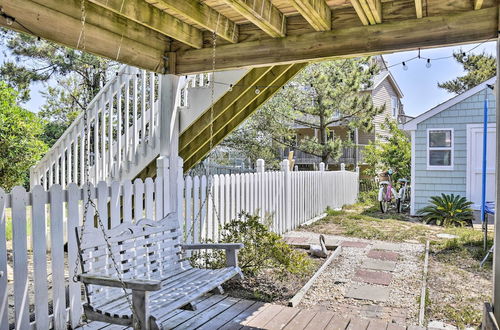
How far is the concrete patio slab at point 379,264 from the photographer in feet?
16.8

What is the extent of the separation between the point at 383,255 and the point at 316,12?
3.94m

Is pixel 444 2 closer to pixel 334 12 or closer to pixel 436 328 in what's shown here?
pixel 334 12

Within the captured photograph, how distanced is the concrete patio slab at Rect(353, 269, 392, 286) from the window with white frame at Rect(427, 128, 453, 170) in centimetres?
605

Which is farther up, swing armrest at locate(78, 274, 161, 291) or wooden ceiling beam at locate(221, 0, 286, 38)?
wooden ceiling beam at locate(221, 0, 286, 38)

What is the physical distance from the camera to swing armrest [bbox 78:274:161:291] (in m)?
2.16

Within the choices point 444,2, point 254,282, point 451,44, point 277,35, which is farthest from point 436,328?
point 277,35

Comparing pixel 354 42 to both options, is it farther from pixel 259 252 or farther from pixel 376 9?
pixel 259 252

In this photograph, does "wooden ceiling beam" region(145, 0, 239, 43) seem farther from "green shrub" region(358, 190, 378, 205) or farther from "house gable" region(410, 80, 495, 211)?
"green shrub" region(358, 190, 378, 205)

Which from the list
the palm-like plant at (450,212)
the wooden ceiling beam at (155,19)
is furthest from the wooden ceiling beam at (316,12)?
the palm-like plant at (450,212)

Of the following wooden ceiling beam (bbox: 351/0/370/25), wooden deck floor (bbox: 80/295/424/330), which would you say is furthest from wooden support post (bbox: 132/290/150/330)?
wooden ceiling beam (bbox: 351/0/370/25)

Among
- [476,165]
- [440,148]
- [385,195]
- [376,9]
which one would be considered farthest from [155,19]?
[476,165]

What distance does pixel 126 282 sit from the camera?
2205 millimetres

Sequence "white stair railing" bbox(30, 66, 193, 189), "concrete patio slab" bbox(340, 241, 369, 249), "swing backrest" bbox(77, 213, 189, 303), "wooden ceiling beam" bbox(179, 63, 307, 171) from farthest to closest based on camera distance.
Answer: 1. "concrete patio slab" bbox(340, 241, 369, 249)
2. "wooden ceiling beam" bbox(179, 63, 307, 171)
3. "white stair railing" bbox(30, 66, 193, 189)
4. "swing backrest" bbox(77, 213, 189, 303)

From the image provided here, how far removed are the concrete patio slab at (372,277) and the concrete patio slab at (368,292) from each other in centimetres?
18
